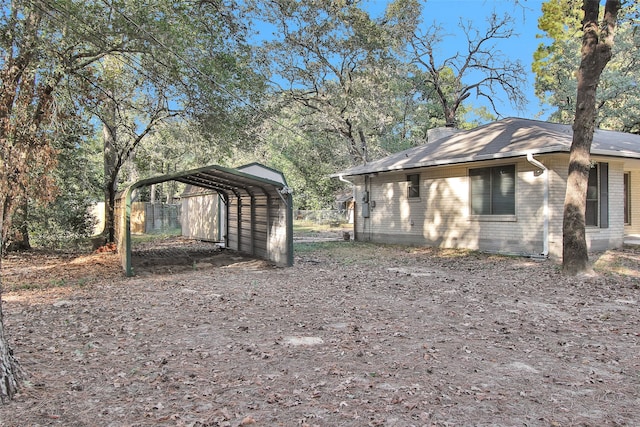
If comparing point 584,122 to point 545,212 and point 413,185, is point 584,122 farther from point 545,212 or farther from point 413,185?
point 413,185

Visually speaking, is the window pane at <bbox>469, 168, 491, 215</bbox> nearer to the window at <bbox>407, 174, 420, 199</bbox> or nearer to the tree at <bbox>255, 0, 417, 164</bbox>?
the window at <bbox>407, 174, 420, 199</bbox>

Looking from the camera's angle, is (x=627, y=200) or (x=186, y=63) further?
(x=627, y=200)

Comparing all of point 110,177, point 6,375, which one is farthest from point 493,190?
point 110,177

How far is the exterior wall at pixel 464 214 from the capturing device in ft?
36.0

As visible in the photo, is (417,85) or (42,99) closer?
(42,99)

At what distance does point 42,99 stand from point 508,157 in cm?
1132

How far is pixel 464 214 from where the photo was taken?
1318 cm

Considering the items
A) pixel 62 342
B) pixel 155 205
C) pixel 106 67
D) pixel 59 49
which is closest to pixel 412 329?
pixel 62 342

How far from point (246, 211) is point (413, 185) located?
18.8 ft

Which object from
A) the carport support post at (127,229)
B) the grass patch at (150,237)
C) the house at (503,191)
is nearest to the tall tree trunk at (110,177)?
the grass patch at (150,237)

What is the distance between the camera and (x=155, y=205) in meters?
27.2

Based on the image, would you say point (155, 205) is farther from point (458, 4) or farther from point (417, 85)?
point (458, 4)

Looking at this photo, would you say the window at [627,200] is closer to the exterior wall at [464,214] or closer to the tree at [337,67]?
the exterior wall at [464,214]

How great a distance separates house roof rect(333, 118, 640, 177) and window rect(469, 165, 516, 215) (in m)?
0.65
